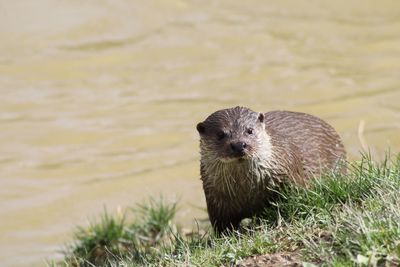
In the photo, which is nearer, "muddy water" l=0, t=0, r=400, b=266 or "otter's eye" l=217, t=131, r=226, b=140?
"otter's eye" l=217, t=131, r=226, b=140

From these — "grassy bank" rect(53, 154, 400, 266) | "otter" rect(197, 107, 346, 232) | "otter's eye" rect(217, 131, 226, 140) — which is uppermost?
"otter's eye" rect(217, 131, 226, 140)

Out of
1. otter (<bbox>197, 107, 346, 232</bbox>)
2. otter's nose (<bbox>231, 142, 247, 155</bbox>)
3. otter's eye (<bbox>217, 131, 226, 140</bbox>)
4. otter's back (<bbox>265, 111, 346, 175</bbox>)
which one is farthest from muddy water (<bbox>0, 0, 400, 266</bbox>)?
otter's nose (<bbox>231, 142, 247, 155</bbox>)

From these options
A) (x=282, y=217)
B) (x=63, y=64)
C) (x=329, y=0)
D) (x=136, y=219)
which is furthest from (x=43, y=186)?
(x=329, y=0)

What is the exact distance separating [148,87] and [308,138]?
5044mm

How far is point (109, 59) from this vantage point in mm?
11312

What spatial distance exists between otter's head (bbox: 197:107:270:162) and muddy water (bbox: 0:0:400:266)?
7.32 ft

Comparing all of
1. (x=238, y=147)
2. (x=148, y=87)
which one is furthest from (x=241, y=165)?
(x=148, y=87)

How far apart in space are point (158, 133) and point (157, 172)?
922 mm

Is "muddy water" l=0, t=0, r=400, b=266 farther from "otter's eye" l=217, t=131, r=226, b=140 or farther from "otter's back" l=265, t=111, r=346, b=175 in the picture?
"otter's eye" l=217, t=131, r=226, b=140

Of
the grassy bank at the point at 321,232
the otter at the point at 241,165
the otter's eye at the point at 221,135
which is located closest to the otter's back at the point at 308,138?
the otter at the point at 241,165

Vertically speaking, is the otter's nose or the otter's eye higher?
the otter's eye

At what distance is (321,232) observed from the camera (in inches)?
164

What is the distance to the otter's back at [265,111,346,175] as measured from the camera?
5.40 m

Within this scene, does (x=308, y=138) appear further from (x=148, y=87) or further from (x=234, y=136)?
(x=148, y=87)
